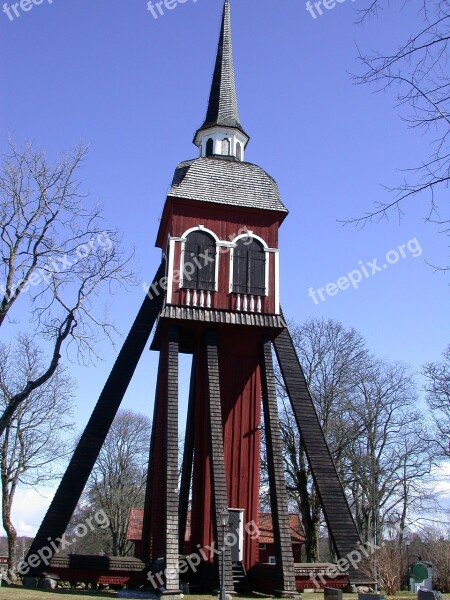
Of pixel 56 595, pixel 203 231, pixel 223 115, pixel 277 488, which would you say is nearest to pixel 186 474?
pixel 277 488

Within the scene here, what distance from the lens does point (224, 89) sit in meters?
26.0

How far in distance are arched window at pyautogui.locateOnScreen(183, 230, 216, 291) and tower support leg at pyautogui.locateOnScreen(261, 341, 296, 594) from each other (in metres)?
2.91

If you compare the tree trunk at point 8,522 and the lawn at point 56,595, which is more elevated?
the tree trunk at point 8,522

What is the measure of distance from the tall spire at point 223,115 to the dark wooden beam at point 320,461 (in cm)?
833

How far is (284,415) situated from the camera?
31.3m

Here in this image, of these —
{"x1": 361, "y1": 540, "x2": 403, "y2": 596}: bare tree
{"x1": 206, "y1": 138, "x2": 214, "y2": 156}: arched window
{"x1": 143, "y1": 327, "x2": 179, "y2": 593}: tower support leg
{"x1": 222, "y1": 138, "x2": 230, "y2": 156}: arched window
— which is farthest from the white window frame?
{"x1": 361, "y1": 540, "x2": 403, "y2": 596}: bare tree

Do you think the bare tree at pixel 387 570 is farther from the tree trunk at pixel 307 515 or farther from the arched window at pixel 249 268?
Result: the arched window at pixel 249 268

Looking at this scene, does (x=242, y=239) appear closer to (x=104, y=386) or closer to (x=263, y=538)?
(x=104, y=386)

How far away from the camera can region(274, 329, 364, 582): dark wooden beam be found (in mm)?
A: 18219

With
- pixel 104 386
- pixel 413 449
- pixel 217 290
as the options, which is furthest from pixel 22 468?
pixel 413 449

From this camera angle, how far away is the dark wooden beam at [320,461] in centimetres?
1822

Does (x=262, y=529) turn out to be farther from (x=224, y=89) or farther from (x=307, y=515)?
(x=224, y=89)

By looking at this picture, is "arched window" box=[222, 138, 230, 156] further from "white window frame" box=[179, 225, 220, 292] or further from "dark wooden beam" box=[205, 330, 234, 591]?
"dark wooden beam" box=[205, 330, 234, 591]

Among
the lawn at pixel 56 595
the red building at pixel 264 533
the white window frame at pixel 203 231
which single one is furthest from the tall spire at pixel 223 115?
the red building at pixel 264 533
